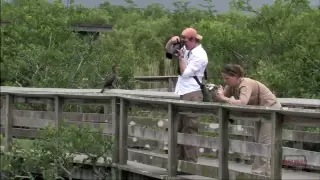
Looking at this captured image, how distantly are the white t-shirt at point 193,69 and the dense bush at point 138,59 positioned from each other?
4.29 meters

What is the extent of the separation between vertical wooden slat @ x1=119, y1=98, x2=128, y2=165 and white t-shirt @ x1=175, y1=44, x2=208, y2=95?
943 millimetres

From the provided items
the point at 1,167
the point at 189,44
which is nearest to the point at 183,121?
the point at 189,44

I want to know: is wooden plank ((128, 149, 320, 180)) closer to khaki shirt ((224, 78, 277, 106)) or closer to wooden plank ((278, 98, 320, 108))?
khaki shirt ((224, 78, 277, 106))

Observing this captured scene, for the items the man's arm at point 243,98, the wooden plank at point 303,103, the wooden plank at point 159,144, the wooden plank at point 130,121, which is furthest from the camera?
the wooden plank at point 303,103

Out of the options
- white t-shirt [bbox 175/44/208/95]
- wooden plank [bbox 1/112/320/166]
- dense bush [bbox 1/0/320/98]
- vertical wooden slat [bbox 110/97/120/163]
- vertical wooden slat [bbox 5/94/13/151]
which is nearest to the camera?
wooden plank [bbox 1/112/320/166]

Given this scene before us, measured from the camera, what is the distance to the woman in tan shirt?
756 cm

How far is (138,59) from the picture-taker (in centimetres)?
2136

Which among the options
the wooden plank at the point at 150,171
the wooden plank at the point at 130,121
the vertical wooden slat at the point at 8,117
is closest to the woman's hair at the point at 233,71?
the wooden plank at the point at 150,171

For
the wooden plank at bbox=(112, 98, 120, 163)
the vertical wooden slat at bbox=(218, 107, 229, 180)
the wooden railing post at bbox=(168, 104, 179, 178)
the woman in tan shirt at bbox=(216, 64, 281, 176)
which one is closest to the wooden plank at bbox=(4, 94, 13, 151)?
the wooden plank at bbox=(112, 98, 120, 163)

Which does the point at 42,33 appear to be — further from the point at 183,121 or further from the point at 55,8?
the point at 183,121

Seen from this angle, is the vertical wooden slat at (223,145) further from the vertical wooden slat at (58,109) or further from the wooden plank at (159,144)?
the vertical wooden slat at (58,109)

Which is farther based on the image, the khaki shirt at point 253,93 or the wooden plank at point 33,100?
the wooden plank at point 33,100

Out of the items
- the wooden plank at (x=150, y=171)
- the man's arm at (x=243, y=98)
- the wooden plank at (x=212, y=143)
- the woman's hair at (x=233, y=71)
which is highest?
the woman's hair at (x=233, y=71)

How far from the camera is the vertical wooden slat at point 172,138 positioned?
8.12 meters
